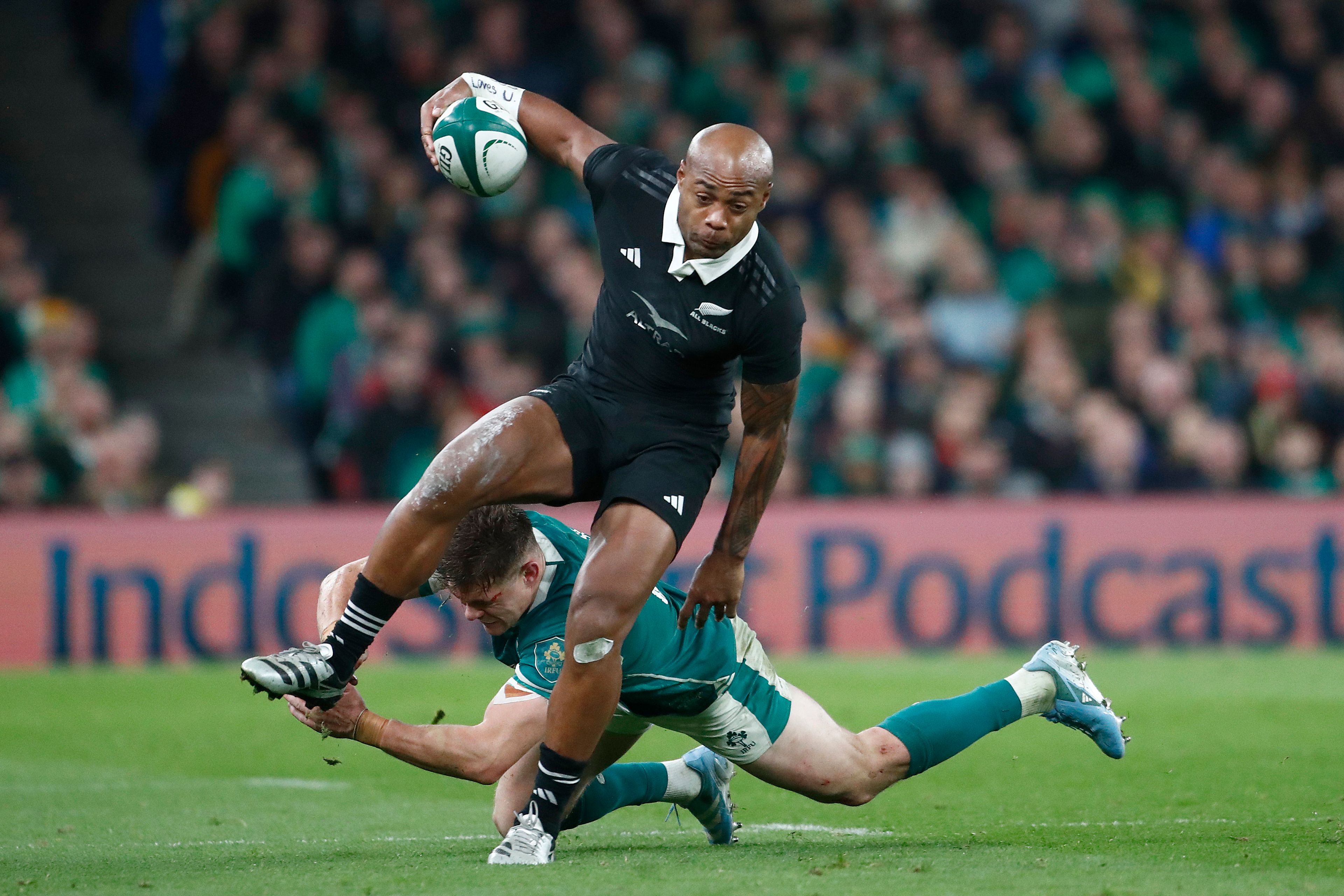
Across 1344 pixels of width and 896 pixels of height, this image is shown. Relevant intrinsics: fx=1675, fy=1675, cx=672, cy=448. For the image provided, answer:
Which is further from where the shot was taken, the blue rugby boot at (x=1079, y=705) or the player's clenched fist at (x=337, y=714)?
the blue rugby boot at (x=1079, y=705)

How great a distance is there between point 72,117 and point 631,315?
12955 mm

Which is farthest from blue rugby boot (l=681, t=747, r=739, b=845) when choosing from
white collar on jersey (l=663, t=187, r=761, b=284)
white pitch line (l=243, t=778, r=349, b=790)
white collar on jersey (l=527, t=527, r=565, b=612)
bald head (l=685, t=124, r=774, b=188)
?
white pitch line (l=243, t=778, r=349, b=790)

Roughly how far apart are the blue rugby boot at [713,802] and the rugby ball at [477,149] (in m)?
2.06

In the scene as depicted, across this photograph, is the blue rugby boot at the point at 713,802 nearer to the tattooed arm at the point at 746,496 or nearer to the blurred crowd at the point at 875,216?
the tattooed arm at the point at 746,496

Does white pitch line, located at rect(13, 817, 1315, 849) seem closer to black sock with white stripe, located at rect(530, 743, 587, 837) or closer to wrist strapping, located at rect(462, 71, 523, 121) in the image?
black sock with white stripe, located at rect(530, 743, 587, 837)

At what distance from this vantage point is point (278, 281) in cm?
1381

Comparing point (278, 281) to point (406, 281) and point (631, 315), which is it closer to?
point (406, 281)

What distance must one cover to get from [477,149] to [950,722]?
2.50m

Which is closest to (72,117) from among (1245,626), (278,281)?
(278,281)

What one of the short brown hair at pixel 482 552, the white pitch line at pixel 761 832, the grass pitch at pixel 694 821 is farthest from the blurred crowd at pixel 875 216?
the short brown hair at pixel 482 552

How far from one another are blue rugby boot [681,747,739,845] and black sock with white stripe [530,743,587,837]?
67 cm

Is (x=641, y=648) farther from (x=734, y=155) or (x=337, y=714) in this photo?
(x=734, y=155)

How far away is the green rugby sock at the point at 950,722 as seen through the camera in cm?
555

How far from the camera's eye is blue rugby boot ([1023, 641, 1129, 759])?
19.2 ft
